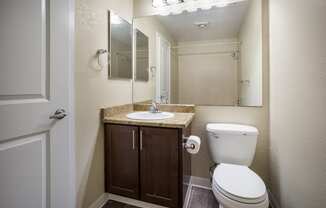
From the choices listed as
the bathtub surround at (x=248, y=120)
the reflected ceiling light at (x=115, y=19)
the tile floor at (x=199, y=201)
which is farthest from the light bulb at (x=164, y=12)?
the tile floor at (x=199, y=201)

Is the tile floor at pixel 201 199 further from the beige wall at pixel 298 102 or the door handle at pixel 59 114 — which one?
the door handle at pixel 59 114

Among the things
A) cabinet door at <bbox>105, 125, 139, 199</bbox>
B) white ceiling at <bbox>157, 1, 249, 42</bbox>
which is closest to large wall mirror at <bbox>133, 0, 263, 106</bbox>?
white ceiling at <bbox>157, 1, 249, 42</bbox>

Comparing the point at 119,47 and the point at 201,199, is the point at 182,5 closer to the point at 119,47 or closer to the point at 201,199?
the point at 119,47

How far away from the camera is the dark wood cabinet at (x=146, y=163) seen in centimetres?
137

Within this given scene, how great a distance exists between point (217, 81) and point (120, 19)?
1225mm

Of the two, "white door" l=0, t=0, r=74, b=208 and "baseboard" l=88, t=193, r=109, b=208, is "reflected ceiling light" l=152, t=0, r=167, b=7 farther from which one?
"baseboard" l=88, t=193, r=109, b=208

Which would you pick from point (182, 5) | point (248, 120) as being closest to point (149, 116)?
point (248, 120)

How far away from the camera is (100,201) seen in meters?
1.58

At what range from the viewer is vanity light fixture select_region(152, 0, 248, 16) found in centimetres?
176

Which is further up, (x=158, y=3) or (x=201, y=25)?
(x=158, y=3)

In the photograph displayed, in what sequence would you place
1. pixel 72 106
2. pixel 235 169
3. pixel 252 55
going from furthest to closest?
pixel 252 55, pixel 235 169, pixel 72 106

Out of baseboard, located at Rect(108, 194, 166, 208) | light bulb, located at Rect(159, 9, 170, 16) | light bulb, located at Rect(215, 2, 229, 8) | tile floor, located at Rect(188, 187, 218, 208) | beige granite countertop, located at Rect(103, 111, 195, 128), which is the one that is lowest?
tile floor, located at Rect(188, 187, 218, 208)

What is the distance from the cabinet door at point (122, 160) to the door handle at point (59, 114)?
50 centimetres

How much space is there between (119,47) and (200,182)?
1704 mm
